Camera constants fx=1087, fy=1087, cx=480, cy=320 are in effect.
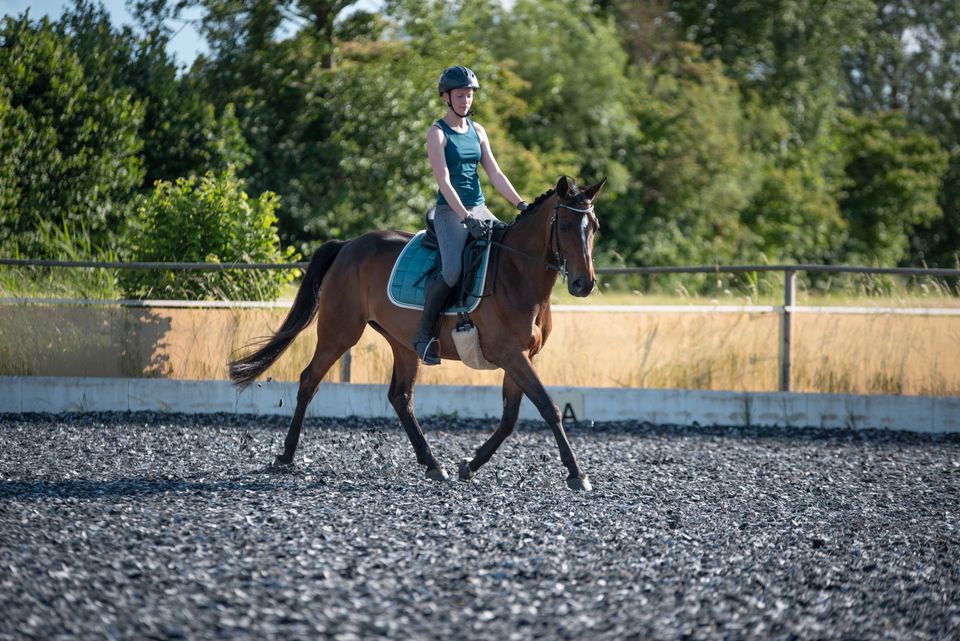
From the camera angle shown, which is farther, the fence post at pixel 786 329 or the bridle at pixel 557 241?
the fence post at pixel 786 329

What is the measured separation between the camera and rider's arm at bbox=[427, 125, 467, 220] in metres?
7.05

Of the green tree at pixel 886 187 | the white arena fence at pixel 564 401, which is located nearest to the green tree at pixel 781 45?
the green tree at pixel 886 187

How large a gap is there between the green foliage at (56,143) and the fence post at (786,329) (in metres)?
11.2

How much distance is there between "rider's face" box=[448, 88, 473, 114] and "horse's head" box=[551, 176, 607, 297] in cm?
88

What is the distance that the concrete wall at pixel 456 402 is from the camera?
1068cm

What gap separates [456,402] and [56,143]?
10776 mm

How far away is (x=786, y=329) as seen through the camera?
11.3 metres

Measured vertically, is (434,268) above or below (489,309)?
above

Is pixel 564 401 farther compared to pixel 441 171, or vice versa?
pixel 564 401

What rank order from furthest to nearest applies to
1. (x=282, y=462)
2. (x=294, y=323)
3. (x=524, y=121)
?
1. (x=524, y=121)
2. (x=294, y=323)
3. (x=282, y=462)

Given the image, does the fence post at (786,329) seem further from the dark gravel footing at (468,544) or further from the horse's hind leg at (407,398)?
the horse's hind leg at (407,398)

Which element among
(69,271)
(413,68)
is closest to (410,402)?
(69,271)

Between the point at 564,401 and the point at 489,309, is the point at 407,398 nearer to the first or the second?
the point at 489,309

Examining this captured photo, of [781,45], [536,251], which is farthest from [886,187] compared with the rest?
[536,251]
